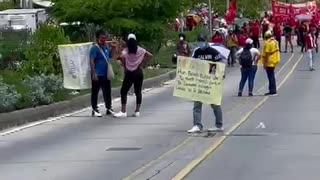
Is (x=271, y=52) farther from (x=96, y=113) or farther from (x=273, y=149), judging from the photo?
(x=273, y=149)

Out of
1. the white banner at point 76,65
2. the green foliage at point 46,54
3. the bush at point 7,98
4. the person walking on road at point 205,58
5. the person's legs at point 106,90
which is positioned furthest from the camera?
the green foliage at point 46,54

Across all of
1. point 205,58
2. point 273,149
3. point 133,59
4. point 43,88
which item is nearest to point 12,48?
point 43,88

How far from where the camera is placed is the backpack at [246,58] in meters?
25.5

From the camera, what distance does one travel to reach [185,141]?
15.1 metres

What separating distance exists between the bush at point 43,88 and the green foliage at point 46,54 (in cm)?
193

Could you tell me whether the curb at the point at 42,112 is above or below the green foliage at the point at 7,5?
below

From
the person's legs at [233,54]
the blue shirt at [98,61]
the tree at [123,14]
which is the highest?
the tree at [123,14]

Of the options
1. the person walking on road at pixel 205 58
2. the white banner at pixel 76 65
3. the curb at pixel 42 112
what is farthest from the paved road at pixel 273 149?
the curb at pixel 42 112

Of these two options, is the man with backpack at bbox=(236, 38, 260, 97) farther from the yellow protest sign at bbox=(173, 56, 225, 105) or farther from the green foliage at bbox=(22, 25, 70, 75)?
the yellow protest sign at bbox=(173, 56, 225, 105)

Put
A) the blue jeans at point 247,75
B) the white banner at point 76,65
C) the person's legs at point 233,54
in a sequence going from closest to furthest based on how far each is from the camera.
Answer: the white banner at point 76,65, the blue jeans at point 247,75, the person's legs at point 233,54

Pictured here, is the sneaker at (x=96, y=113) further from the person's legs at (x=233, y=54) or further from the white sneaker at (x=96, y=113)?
the person's legs at (x=233, y=54)

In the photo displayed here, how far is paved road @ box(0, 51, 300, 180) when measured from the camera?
12.2 meters

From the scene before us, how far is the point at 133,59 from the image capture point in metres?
19.7

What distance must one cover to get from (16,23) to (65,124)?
113ft
